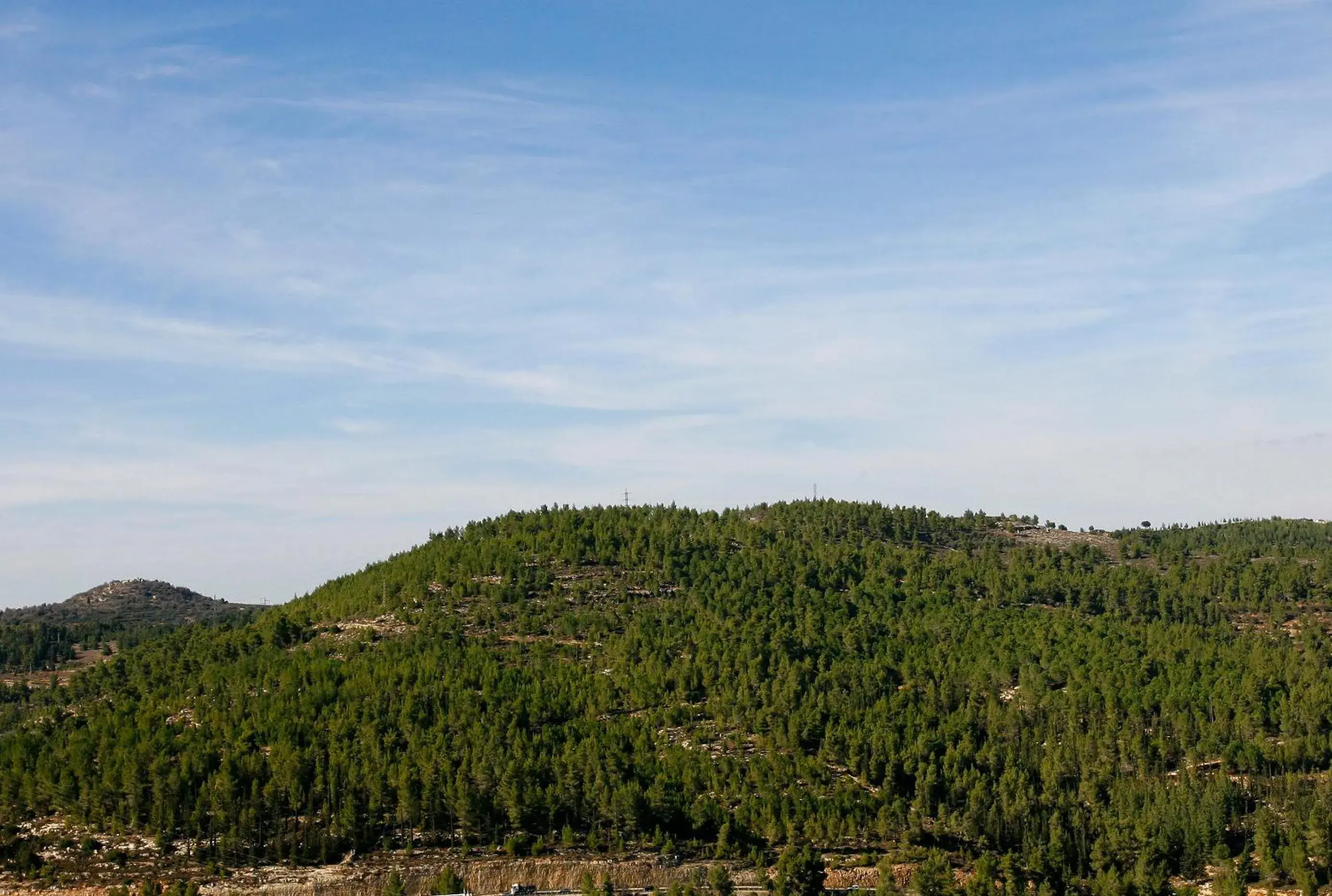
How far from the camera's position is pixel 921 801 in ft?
531

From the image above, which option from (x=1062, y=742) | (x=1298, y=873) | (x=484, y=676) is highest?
(x=484, y=676)

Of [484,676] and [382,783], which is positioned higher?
[484,676]

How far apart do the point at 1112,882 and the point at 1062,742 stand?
5041cm

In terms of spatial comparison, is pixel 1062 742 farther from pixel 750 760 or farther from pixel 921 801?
pixel 750 760

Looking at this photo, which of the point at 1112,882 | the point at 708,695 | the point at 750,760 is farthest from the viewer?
the point at 708,695

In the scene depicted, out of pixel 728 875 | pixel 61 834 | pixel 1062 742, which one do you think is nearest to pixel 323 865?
pixel 61 834

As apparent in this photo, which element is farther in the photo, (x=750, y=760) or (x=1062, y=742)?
(x=1062, y=742)

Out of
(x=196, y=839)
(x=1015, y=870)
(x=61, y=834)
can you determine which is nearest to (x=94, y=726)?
(x=61, y=834)

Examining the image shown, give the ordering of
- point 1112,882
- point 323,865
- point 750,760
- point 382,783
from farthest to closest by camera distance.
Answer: point 750,760
point 382,783
point 323,865
point 1112,882

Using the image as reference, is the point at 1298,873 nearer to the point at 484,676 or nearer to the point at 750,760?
the point at 750,760

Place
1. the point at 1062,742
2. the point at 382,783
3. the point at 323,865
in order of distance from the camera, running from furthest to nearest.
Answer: the point at 1062,742, the point at 382,783, the point at 323,865

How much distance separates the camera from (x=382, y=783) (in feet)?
509

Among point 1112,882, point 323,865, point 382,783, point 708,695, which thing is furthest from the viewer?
point 708,695

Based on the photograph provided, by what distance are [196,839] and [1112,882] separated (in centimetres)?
10438
